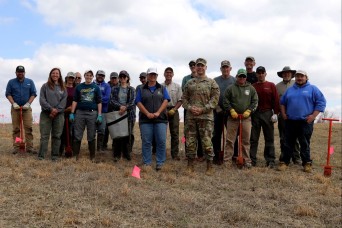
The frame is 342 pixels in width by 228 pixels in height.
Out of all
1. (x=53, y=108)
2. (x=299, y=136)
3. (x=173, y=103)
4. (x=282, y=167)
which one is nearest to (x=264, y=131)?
(x=299, y=136)

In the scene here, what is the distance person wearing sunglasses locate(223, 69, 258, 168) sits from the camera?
26.5 feet

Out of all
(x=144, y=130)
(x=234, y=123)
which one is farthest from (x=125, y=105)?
(x=234, y=123)

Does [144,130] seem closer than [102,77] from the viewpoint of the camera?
Yes

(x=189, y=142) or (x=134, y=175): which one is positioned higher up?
(x=189, y=142)

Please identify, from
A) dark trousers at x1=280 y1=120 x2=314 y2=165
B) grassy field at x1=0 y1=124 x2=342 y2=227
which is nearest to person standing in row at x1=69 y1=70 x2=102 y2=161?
grassy field at x1=0 y1=124 x2=342 y2=227

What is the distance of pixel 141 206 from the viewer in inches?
217

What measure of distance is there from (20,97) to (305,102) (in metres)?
6.73

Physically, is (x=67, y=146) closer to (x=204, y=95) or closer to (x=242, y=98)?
(x=204, y=95)

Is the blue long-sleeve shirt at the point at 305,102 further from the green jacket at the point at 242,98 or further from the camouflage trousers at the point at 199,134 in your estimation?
the camouflage trousers at the point at 199,134

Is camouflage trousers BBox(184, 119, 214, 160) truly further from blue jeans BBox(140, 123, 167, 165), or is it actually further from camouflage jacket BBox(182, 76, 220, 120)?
blue jeans BBox(140, 123, 167, 165)

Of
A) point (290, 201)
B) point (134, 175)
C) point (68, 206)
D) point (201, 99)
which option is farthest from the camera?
point (201, 99)

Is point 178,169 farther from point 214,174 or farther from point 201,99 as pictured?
point 201,99

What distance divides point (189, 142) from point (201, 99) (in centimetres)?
93

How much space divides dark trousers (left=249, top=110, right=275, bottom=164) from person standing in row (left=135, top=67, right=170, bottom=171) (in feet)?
7.32
